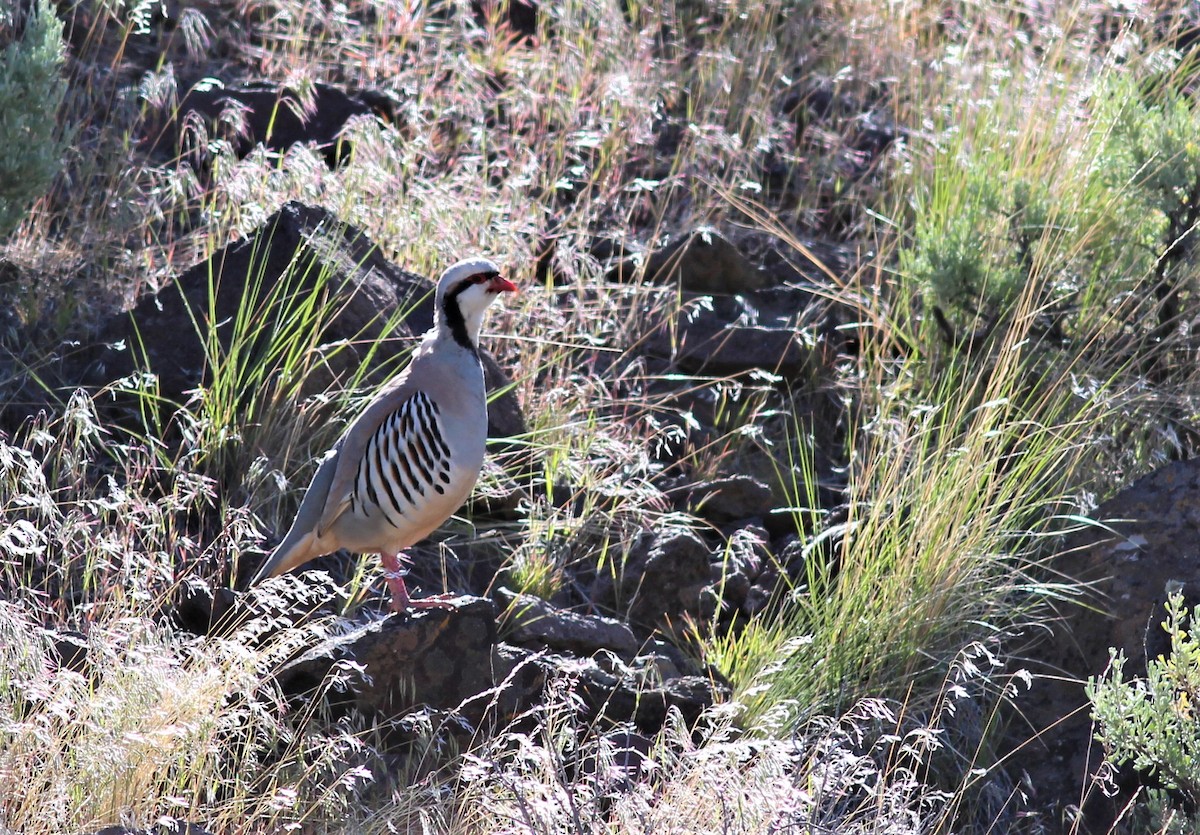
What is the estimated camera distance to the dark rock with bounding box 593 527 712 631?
4.92 metres

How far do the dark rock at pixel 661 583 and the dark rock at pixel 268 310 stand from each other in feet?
2.33

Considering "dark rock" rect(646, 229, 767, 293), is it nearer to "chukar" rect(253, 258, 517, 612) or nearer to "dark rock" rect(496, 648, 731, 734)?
"chukar" rect(253, 258, 517, 612)

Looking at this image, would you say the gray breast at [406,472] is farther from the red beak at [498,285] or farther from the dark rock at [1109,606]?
the dark rock at [1109,606]

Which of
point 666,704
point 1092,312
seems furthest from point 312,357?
point 1092,312

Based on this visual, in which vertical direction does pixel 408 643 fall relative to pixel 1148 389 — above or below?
below

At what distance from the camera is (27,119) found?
5.03 m

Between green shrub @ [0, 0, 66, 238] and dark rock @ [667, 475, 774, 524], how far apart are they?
2.61 m

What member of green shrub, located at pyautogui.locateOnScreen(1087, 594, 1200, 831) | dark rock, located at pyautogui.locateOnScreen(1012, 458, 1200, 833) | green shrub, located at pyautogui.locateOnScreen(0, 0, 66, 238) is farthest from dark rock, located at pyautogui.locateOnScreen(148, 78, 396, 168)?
green shrub, located at pyautogui.locateOnScreen(1087, 594, 1200, 831)

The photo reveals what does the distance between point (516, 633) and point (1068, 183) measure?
300cm

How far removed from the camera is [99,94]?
660 centimetres

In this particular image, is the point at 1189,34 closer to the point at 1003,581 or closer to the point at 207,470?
the point at 1003,581

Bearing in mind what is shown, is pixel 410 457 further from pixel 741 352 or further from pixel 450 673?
pixel 741 352

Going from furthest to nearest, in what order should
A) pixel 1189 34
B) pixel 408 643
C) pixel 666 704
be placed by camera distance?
pixel 1189 34
pixel 666 704
pixel 408 643

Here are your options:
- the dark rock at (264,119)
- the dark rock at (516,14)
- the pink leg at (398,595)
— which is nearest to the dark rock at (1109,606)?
the pink leg at (398,595)
